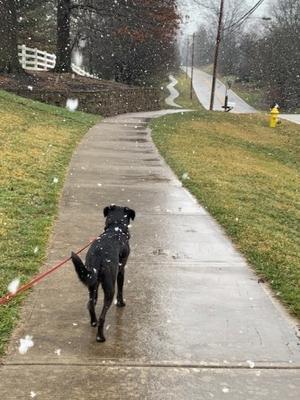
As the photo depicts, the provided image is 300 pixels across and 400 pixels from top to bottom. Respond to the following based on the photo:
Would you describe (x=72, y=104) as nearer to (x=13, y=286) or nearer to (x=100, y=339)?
(x=13, y=286)

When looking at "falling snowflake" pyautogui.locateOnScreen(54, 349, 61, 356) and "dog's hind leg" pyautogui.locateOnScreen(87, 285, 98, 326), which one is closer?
"falling snowflake" pyautogui.locateOnScreen(54, 349, 61, 356)

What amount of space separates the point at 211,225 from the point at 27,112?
12.9 m

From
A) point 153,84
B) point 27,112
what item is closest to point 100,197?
point 27,112

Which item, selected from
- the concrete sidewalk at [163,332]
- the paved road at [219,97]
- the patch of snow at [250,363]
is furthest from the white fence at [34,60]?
the patch of snow at [250,363]

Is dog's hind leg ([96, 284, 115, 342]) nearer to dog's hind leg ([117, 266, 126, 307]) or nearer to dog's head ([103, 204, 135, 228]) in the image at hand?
dog's hind leg ([117, 266, 126, 307])

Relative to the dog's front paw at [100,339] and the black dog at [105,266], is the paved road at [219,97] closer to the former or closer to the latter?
the black dog at [105,266]

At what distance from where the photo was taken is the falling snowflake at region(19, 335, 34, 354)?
3.93 meters

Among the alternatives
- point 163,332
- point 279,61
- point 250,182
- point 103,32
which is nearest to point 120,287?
point 163,332

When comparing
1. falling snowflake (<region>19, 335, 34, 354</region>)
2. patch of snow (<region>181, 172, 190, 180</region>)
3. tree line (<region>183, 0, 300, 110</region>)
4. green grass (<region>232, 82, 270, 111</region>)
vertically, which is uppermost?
falling snowflake (<region>19, 335, 34, 354</region>)

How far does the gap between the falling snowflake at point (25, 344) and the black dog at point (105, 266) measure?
19.9 inches

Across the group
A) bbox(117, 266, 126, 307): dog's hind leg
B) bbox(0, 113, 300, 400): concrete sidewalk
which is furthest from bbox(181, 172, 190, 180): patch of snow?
bbox(117, 266, 126, 307): dog's hind leg

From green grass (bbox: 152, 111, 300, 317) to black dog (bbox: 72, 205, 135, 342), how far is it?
169 cm

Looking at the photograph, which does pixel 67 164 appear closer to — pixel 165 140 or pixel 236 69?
pixel 165 140

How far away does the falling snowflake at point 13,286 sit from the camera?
16.0 ft
